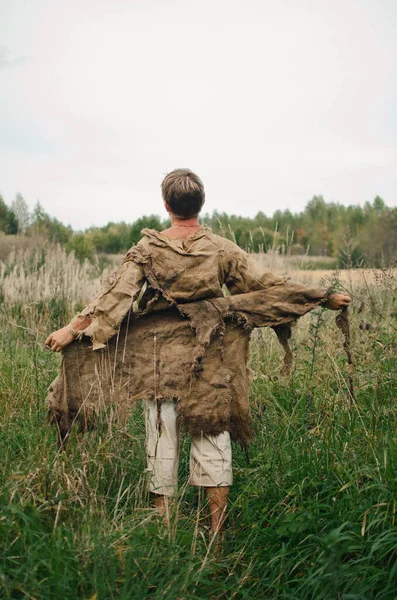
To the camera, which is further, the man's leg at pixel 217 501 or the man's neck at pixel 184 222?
the man's neck at pixel 184 222

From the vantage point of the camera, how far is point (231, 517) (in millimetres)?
2885

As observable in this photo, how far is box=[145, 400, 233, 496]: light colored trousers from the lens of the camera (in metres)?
2.85

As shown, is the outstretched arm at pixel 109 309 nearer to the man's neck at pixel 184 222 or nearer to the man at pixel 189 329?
the man at pixel 189 329

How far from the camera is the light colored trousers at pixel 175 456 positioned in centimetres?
285

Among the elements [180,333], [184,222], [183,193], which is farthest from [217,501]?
[183,193]

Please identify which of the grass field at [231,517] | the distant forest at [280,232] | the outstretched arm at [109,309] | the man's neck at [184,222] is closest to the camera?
the grass field at [231,517]

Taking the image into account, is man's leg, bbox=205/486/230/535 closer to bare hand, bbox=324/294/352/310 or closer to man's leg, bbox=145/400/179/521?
man's leg, bbox=145/400/179/521

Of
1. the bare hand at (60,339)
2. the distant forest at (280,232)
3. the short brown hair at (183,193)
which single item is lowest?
the bare hand at (60,339)

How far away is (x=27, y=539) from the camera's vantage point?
7.32ft

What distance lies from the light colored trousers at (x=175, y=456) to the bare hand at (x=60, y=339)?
1.80 ft

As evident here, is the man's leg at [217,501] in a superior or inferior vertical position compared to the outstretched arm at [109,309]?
inferior

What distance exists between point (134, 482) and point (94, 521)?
1.63 ft

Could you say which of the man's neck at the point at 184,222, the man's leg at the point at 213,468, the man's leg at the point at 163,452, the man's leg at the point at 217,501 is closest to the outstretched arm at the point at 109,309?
the man's neck at the point at 184,222

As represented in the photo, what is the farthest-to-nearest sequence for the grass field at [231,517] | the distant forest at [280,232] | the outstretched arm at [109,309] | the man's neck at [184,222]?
the distant forest at [280,232] → the man's neck at [184,222] → the outstretched arm at [109,309] → the grass field at [231,517]
